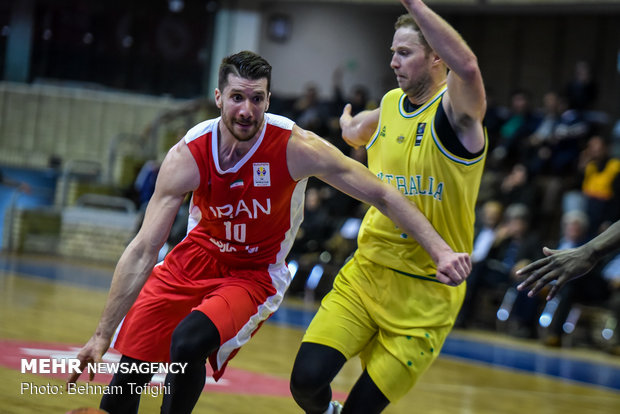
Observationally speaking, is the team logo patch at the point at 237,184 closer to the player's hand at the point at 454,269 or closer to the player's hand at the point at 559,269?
the player's hand at the point at 454,269

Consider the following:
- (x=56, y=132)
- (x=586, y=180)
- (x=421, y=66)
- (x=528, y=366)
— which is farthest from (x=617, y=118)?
(x=421, y=66)

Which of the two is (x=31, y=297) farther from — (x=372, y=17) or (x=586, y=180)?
(x=372, y=17)

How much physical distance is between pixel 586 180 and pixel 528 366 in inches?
160

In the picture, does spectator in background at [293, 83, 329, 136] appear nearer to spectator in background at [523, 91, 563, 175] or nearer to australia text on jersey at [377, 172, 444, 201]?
spectator in background at [523, 91, 563, 175]

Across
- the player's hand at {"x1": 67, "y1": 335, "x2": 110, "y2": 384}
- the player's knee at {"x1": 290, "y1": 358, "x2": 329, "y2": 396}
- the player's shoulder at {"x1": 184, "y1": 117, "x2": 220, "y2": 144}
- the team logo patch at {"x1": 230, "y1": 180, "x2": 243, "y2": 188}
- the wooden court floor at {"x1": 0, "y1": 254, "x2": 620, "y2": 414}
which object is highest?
the player's shoulder at {"x1": 184, "y1": 117, "x2": 220, "y2": 144}

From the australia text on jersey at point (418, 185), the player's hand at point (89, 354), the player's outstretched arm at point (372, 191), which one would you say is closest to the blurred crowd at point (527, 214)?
the australia text on jersey at point (418, 185)

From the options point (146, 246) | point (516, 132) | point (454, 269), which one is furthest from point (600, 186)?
point (146, 246)

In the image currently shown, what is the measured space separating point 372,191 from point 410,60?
714 millimetres

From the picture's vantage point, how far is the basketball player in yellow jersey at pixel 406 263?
3967 millimetres

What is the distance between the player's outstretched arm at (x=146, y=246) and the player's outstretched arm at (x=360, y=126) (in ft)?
3.53

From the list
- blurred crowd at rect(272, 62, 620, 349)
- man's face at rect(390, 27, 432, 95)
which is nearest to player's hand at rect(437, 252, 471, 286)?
man's face at rect(390, 27, 432, 95)

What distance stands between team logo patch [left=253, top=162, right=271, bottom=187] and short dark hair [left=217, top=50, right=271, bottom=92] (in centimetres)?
36

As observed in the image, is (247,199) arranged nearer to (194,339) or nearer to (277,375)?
(194,339)

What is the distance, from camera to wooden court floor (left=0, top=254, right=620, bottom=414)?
17.7 ft
